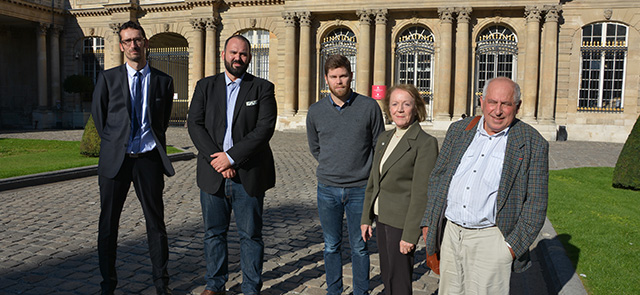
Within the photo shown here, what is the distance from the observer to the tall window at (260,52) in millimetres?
26109

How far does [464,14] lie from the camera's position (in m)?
22.1

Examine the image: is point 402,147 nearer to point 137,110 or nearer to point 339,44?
point 137,110

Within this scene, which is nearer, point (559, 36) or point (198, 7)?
point (559, 36)

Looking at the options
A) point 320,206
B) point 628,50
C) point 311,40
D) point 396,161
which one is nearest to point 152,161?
point 320,206

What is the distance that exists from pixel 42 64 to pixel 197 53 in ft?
32.2

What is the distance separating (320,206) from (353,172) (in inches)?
15.1

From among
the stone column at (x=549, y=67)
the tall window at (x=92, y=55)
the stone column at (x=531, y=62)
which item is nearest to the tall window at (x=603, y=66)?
the stone column at (x=549, y=67)

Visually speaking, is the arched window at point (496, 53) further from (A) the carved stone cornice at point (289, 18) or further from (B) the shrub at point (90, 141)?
(B) the shrub at point (90, 141)

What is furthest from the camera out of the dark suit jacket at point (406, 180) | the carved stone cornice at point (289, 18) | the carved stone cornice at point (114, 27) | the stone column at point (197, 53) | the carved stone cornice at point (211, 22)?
the carved stone cornice at point (114, 27)

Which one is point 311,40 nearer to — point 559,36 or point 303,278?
point 559,36

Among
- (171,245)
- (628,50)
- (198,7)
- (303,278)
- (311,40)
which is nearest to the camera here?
(303,278)

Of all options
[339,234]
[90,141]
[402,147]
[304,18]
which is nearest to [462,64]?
[304,18]

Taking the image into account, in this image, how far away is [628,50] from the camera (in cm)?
2122

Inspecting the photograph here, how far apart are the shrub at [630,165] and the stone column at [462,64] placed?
13851 mm
